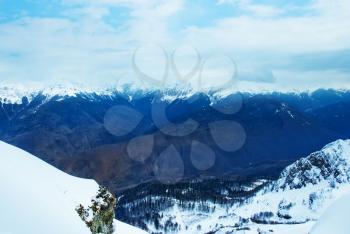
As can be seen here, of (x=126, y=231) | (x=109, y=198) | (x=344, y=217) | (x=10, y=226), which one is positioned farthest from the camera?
(x=126, y=231)

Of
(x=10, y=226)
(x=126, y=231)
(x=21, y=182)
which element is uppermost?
(x=21, y=182)

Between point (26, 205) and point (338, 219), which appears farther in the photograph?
point (338, 219)

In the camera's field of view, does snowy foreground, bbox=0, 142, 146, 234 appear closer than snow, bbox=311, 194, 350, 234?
Yes

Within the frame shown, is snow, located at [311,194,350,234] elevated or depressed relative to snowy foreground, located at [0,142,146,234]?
depressed

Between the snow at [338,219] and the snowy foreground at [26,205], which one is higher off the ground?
the snowy foreground at [26,205]

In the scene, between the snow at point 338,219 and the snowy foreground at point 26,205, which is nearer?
the snowy foreground at point 26,205

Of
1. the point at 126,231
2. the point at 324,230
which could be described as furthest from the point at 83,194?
the point at 324,230

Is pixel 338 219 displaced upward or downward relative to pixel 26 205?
downward

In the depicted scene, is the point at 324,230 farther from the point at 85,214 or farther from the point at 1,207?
the point at 1,207
